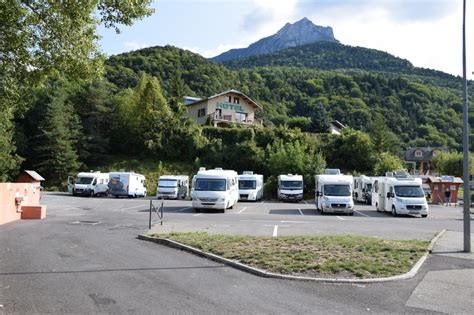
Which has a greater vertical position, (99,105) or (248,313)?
(99,105)

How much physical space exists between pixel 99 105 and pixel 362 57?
328 feet

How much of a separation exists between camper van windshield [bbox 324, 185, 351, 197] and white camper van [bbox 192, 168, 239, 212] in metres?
5.91

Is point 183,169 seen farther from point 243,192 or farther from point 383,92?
point 383,92

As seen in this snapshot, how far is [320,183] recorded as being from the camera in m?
28.7

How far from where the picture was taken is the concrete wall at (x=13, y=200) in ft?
67.7

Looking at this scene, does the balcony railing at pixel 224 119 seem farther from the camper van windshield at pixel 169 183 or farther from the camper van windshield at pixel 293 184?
the camper van windshield at pixel 293 184

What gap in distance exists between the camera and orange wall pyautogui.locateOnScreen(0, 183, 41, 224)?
20531 mm

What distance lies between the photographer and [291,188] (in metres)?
41.1

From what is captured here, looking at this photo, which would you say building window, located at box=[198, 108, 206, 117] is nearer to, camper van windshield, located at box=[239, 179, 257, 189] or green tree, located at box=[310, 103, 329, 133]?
green tree, located at box=[310, 103, 329, 133]

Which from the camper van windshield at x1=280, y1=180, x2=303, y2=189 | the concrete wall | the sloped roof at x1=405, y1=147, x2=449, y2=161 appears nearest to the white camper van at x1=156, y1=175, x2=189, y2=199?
the camper van windshield at x1=280, y1=180, x2=303, y2=189

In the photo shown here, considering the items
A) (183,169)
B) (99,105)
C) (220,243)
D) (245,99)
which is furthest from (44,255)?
(245,99)

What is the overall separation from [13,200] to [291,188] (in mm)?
24447

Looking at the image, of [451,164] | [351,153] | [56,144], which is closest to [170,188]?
[56,144]

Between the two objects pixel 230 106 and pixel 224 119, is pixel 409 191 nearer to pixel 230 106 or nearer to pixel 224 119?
pixel 224 119
